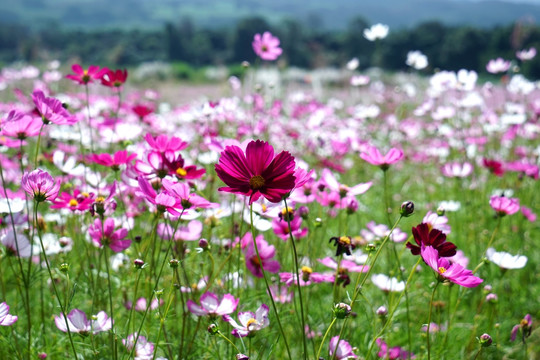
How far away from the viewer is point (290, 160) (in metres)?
0.77

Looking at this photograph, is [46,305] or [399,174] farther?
[399,174]

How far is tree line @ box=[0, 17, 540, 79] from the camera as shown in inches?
854

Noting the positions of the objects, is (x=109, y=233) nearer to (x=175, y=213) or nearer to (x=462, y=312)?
(x=175, y=213)

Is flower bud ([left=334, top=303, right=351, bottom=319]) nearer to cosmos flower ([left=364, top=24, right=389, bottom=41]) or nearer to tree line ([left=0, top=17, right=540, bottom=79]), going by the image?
cosmos flower ([left=364, top=24, right=389, bottom=41])

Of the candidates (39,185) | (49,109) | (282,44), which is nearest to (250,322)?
(39,185)

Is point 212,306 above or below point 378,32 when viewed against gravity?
below

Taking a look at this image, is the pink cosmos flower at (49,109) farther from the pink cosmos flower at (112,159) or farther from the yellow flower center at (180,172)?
the yellow flower center at (180,172)

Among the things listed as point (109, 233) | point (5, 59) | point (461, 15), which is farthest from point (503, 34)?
point (461, 15)

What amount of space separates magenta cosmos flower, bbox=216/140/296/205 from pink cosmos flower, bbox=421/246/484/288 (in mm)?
234

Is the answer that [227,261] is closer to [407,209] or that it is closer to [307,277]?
[307,277]

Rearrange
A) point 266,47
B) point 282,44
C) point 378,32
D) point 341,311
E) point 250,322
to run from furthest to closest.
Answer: point 282,44, point 378,32, point 266,47, point 250,322, point 341,311

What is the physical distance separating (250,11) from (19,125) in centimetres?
14782

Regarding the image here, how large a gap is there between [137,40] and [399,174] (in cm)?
4738

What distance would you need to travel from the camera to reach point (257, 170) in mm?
796
